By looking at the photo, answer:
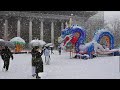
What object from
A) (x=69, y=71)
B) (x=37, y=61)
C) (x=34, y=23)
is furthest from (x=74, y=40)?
(x=34, y=23)

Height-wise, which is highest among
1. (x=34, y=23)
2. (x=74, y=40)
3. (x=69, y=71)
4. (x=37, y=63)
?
(x=34, y=23)

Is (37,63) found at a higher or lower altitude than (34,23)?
lower

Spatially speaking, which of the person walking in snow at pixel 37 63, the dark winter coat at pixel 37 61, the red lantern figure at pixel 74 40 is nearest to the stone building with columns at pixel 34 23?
the red lantern figure at pixel 74 40

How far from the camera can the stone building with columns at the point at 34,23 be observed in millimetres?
51375

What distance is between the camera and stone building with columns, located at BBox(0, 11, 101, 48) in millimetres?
51375

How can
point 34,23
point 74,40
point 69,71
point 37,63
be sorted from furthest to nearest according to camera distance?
point 34,23
point 74,40
point 69,71
point 37,63

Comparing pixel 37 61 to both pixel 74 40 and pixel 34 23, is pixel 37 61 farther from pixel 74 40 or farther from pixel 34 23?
pixel 34 23

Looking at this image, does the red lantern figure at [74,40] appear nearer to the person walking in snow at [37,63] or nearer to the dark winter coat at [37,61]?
the person walking in snow at [37,63]

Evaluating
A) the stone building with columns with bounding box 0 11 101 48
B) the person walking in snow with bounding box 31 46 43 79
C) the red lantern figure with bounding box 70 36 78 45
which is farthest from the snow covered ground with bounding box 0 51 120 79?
the stone building with columns with bounding box 0 11 101 48

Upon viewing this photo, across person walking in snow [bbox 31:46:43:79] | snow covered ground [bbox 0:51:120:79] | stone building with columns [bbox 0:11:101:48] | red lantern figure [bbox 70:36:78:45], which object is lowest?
snow covered ground [bbox 0:51:120:79]

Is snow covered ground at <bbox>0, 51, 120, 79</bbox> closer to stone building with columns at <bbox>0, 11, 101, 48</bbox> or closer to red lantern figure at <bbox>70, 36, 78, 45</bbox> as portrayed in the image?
red lantern figure at <bbox>70, 36, 78, 45</bbox>

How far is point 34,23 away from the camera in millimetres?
55719
